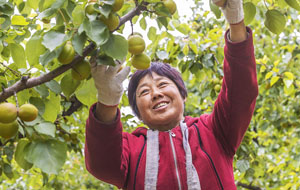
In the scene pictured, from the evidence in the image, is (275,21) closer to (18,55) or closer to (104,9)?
(104,9)

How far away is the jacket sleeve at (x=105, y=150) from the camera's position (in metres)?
1.68

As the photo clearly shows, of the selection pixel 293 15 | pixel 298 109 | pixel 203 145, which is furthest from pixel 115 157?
pixel 293 15

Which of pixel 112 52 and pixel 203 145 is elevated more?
pixel 112 52

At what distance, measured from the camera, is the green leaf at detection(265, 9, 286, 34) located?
1627 millimetres

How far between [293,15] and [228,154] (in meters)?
4.17

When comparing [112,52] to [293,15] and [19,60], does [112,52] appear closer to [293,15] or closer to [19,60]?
[19,60]

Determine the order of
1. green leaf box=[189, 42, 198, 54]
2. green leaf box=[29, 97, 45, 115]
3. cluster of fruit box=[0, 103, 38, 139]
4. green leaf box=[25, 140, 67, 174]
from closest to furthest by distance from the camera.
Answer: green leaf box=[25, 140, 67, 174] → cluster of fruit box=[0, 103, 38, 139] → green leaf box=[29, 97, 45, 115] → green leaf box=[189, 42, 198, 54]

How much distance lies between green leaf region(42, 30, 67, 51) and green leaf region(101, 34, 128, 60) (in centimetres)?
14

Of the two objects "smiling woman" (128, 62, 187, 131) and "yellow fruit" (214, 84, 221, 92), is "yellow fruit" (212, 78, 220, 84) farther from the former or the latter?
"smiling woman" (128, 62, 187, 131)

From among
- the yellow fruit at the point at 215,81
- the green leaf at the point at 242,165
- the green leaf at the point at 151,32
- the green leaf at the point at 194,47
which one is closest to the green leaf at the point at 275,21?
the green leaf at the point at 151,32

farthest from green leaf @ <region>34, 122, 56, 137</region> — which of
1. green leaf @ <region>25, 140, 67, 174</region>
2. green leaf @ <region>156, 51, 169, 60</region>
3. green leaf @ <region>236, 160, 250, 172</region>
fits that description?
green leaf @ <region>236, 160, 250, 172</region>

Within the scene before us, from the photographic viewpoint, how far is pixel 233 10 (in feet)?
5.08

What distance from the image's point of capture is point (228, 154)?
1997 millimetres

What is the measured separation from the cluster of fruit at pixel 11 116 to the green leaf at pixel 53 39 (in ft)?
0.72
